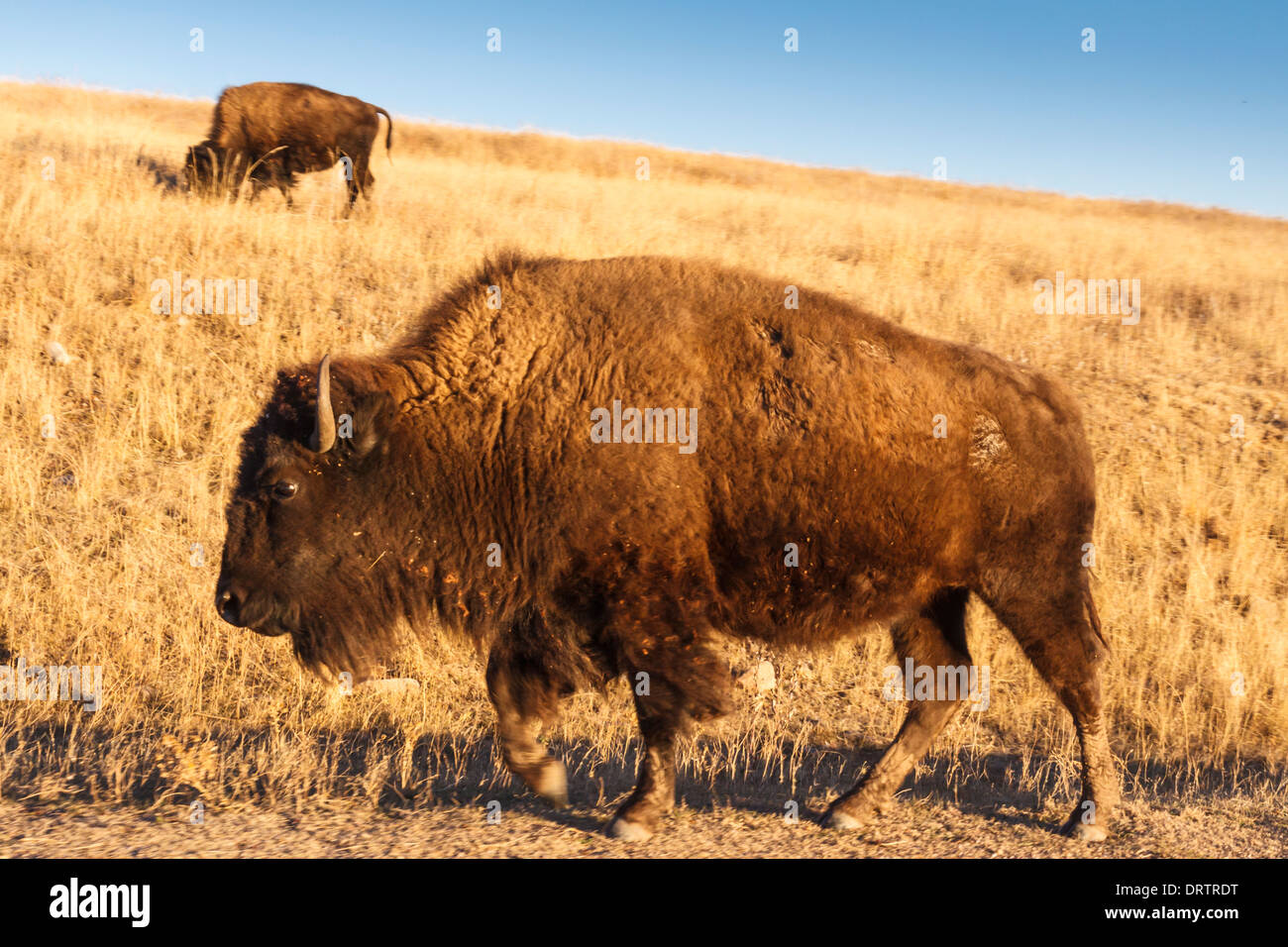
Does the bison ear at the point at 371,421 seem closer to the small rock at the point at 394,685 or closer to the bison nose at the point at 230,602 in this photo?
the bison nose at the point at 230,602

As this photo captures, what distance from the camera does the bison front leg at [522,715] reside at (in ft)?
14.6

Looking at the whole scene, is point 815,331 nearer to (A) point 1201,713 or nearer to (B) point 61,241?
(A) point 1201,713

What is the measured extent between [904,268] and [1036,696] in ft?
27.5

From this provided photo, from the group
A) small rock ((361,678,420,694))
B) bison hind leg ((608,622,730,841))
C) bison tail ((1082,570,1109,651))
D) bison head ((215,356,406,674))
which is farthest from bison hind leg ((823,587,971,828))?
small rock ((361,678,420,694))

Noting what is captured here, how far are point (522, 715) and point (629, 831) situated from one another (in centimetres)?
66

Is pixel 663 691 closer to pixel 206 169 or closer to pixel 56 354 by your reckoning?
pixel 56 354

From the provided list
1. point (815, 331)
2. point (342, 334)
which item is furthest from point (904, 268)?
point (815, 331)

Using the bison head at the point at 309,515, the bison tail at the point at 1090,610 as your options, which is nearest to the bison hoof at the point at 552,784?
the bison head at the point at 309,515

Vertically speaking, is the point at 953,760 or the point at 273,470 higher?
the point at 273,470

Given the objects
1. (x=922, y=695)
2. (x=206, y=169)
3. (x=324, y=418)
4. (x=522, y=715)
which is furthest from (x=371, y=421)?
(x=206, y=169)

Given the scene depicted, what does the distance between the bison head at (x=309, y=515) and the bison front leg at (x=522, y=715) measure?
67cm

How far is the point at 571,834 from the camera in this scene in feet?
14.5

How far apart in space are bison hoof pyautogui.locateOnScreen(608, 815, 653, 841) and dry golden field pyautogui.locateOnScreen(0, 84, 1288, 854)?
254mm

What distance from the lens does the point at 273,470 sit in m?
4.38
